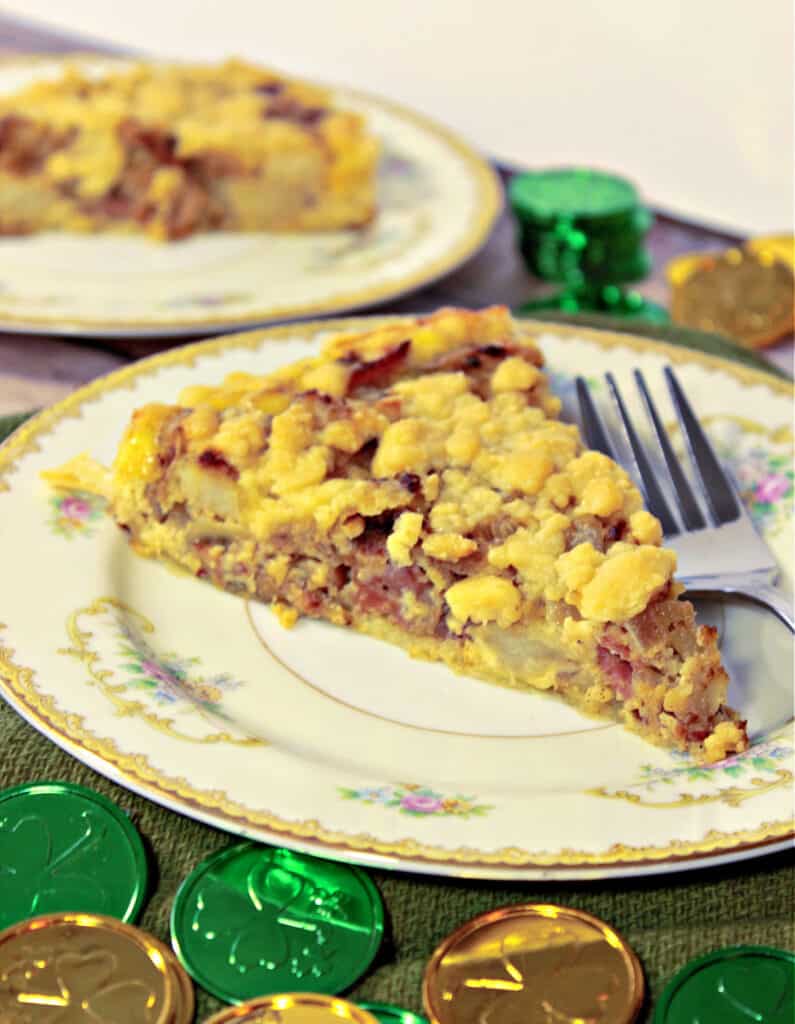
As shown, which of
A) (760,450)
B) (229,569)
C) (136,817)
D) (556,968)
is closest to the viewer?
(556,968)

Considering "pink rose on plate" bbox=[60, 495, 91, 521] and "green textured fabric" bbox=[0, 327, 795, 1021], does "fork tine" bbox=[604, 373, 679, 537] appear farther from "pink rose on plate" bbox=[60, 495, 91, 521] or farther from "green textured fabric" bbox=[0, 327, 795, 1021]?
"pink rose on plate" bbox=[60, 495, 91, 521]

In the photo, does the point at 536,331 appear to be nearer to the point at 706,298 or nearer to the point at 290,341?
the point at 290,341

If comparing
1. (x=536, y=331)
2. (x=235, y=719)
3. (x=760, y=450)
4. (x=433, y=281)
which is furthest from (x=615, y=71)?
(x=235, y=719)

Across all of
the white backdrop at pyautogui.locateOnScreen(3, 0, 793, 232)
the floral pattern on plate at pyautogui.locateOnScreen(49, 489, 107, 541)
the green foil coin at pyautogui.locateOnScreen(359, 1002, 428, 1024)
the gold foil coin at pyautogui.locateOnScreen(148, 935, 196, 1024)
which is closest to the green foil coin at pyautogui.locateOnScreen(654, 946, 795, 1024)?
the green foil coin at pyautogui.locateOnScreen(359, 1002, 428, 1024)

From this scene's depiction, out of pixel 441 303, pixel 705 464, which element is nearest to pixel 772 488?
pixel 705 464

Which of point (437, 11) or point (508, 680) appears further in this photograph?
point (437, 11)

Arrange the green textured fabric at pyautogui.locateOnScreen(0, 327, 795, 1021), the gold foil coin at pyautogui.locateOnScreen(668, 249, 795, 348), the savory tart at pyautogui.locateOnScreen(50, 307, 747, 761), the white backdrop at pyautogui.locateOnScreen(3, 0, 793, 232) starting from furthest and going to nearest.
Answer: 1. the white backdrop at pyautogui.locateOnScreen(3, 0, 793, 232)
2. the gold foil coin at pyautogui.locateOnScreen(668, 249, 795, 348)
3. the savory tart at pyautogui.locateOnScreen(50, 307, 747, 761)
4. the green textured fabric at pyautogui.locateOnScreen(0, 327, 795, 1021)
